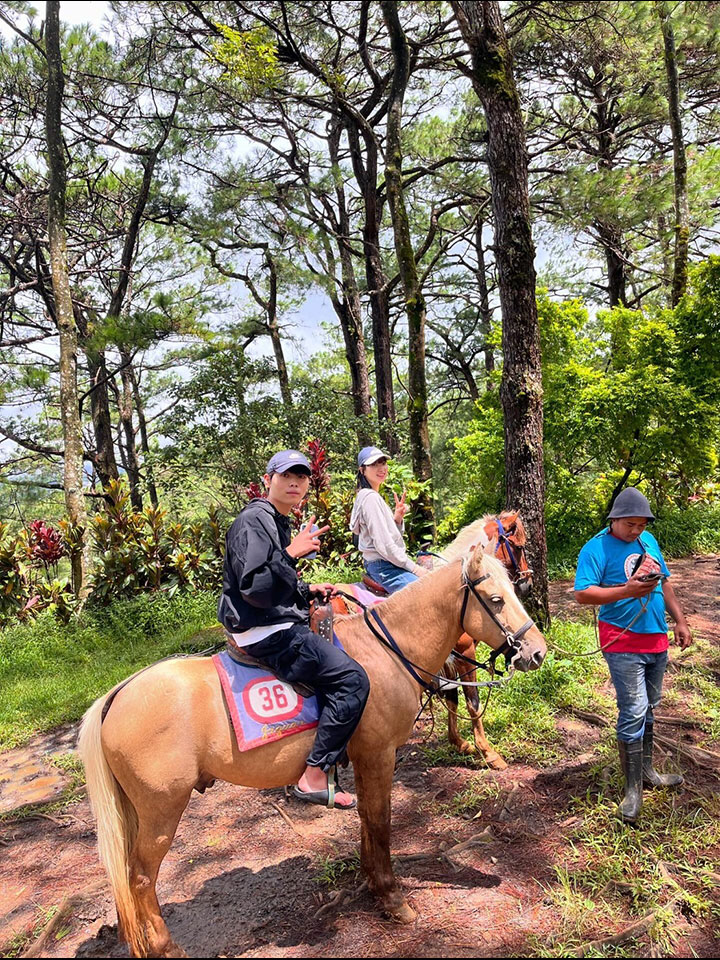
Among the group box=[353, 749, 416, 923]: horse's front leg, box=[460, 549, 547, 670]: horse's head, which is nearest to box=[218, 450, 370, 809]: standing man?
box=[353, 749, 416, 923]: horse's front leg

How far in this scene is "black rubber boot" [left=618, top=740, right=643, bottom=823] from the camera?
352cm

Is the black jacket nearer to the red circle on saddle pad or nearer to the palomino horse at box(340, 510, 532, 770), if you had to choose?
the red circle on saddle pad

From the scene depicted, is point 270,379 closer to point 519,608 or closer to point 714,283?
point 714,283

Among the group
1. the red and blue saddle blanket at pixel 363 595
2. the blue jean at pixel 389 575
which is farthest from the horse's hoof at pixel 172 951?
the blue jean at pixel 389 575

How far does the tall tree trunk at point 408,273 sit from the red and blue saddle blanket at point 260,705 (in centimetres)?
657

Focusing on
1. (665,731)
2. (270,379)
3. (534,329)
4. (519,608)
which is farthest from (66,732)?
(270,379)

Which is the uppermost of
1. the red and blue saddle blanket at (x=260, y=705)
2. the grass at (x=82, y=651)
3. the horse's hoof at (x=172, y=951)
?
the red and blue saddle blanket at (x=260, y=705)

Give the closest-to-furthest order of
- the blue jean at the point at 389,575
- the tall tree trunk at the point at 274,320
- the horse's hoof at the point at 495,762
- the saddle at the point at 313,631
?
1. the saddle at the point at 313,631
2. the horse's hoof at the point at 495,762
3. the blue jean at the point at 389,575
4. the tall tree trunk at the point at 274,320

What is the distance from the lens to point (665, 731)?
453 cm

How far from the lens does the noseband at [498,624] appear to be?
306 cm

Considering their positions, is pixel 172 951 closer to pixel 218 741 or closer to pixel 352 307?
pixel 218 741

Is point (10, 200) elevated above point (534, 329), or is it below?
above

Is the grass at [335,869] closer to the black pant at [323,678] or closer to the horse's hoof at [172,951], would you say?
the horse's hoof at [172,951]

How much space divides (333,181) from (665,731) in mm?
14278
